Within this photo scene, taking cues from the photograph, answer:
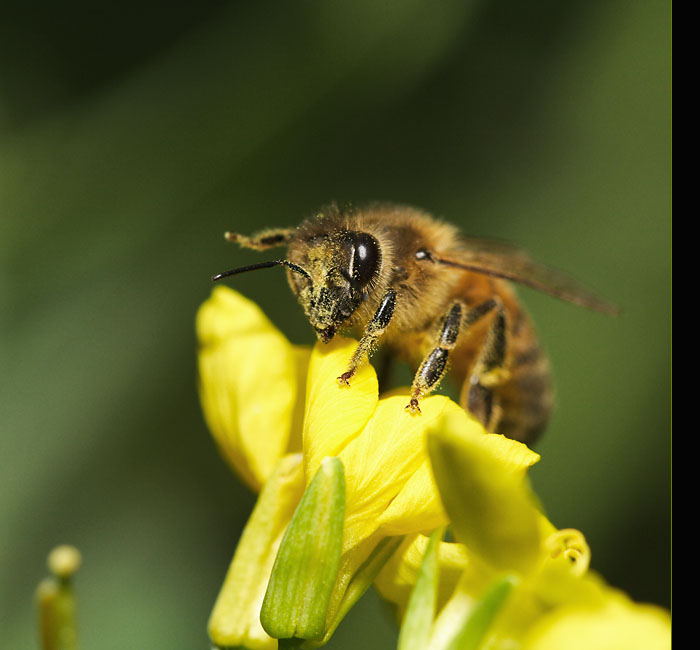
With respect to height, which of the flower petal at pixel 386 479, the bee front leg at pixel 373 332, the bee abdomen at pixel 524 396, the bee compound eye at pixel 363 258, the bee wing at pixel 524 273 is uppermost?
the bee wing at pixel 524 273

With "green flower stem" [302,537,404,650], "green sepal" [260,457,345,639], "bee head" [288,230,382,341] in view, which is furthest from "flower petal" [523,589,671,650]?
→ "bee head" [288,230,382,341]

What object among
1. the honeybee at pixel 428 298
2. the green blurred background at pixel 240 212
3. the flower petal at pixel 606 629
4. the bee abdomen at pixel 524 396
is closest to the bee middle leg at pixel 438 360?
the honeybee at pixel 428 298

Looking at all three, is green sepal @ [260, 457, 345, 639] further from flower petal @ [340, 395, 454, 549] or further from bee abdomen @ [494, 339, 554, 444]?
bee abdomen @ [494, 339, 554, 444]

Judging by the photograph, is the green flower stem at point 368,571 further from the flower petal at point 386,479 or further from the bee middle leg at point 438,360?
the bee middle leg at point 438,360

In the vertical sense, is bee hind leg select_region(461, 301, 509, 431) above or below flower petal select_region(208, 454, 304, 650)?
above

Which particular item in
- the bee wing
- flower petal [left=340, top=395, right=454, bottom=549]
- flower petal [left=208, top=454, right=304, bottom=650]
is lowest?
flower petal [left=208, top=454, right=304, bottom=650]

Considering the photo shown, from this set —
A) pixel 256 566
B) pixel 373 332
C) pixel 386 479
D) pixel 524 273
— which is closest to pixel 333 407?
pixel 386 479

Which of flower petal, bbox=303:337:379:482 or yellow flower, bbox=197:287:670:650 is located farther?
flower petal, bbox=303:337:379:482
